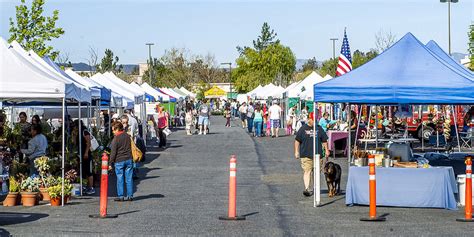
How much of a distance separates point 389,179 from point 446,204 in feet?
3.53

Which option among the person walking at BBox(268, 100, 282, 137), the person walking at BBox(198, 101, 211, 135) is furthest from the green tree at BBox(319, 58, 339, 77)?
the person walking at BBox(268, 100, 282, 137)

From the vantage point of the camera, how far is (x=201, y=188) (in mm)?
19531

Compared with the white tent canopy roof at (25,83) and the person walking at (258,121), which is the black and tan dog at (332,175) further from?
the person walking at (258,121)

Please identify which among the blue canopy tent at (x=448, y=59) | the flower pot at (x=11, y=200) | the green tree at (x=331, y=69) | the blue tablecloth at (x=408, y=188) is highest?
the green tree at (x=331, y=69)

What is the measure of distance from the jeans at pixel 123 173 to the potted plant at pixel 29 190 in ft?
4.86

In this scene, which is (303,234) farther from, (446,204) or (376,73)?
(376,73)

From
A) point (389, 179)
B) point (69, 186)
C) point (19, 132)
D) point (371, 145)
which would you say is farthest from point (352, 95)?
point (371, 145)

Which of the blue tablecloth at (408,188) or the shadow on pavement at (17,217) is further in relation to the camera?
the blue tablecloth at (408,188)

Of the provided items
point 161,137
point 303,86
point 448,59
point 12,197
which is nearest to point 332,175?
point 448,59

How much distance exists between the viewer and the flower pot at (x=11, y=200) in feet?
53.8

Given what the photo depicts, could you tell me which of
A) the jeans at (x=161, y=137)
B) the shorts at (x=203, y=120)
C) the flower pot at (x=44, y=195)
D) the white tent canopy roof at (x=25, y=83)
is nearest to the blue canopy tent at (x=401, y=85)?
the white tent canopy roof at (x=25, y=83)

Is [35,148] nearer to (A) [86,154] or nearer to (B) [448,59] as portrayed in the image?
(A) [86,154]

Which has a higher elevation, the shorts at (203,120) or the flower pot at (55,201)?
the shorts at (203,120)

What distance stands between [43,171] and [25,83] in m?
2.06
